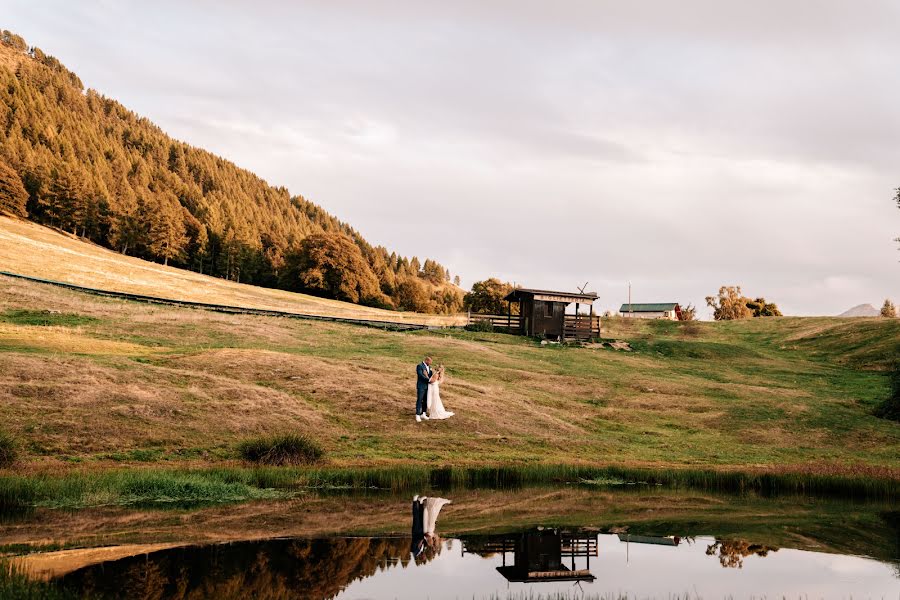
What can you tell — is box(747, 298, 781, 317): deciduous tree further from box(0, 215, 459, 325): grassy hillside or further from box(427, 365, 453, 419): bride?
box(427, 365, 453, 419): bride

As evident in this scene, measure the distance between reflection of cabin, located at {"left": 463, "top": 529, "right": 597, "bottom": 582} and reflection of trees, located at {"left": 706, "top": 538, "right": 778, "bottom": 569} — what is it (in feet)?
8.75

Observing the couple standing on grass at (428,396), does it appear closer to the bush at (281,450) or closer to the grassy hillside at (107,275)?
the bush at (281,450)

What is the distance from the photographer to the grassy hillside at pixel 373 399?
29453 mm

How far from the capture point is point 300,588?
12.6m

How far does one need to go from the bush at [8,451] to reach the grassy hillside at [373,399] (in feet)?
2.06

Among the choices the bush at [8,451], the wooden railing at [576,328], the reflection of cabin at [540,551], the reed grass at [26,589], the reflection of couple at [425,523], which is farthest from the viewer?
the wooden railing at [576,328]

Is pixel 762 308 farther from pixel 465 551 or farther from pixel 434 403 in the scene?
pixel 465 551

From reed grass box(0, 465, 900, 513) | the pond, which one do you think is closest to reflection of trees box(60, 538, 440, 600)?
the pond

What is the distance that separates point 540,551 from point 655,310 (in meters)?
143

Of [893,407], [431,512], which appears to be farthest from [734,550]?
[893,407]

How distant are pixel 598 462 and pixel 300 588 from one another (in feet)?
68.5

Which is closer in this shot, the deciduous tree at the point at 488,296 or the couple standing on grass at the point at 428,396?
the couple standing on grass at the point at 428,396

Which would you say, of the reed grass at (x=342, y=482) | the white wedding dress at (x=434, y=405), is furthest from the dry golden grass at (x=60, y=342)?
the reed grass at (x=342, y=482)

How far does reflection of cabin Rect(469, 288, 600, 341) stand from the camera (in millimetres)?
80750
